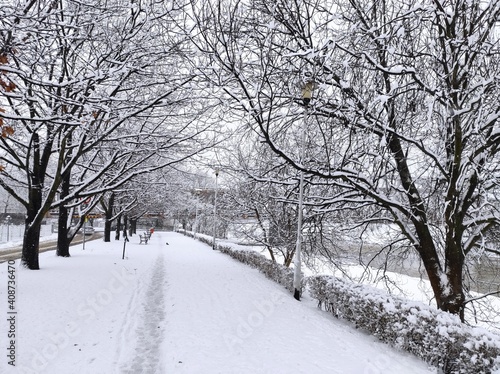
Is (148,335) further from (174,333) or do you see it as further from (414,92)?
(414,92)

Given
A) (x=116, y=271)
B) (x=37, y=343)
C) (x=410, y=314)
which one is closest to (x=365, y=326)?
(x=410, y=314)

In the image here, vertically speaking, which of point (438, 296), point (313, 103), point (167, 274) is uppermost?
point (313, 103)

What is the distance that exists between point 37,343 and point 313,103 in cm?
685

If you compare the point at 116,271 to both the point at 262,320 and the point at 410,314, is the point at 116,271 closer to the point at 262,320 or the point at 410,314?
the point at 262,320

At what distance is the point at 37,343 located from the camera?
5160 millimetres

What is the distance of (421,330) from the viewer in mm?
5281

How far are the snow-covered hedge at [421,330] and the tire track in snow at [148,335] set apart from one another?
3.93 m

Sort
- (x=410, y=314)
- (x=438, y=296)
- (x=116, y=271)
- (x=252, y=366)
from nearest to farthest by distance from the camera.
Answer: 1. (x=252, y=366)
2. (x=410, y=314)
3. (x=438, y=296)
4. (x=116, y=271)

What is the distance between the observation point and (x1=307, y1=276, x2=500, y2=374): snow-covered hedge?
14.4 ft
